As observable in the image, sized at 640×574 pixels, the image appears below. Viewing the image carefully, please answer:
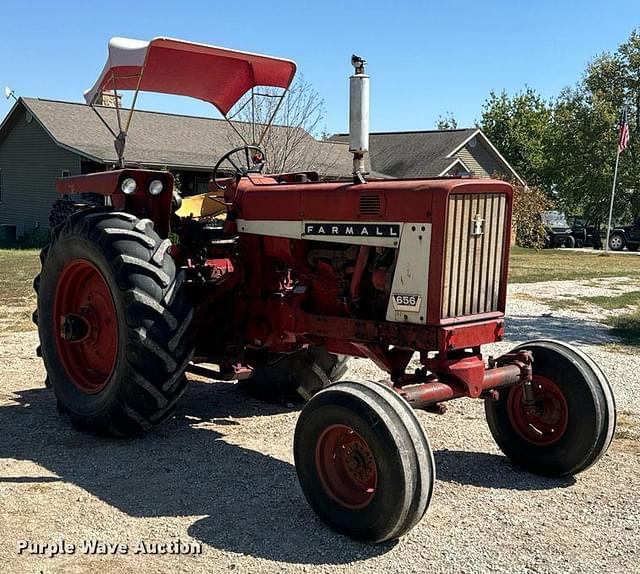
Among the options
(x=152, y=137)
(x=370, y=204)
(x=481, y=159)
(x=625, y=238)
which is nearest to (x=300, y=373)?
(x=370, y=204)

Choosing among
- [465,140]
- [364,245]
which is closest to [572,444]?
[364,245]

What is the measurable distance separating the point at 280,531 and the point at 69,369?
259 cm

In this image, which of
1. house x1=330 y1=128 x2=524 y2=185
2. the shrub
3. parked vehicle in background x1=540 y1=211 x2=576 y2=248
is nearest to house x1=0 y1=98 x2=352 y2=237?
house x1=330 y1=128 x2=524 y2=185

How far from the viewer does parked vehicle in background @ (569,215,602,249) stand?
38.7 metres

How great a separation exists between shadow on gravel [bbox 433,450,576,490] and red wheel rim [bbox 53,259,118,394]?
2363mm

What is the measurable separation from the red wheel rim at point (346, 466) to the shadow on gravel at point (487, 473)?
100 centimetres

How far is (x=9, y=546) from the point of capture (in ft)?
12.3

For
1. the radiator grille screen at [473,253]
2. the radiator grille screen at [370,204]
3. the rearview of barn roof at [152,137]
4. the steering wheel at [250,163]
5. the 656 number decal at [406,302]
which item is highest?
the rearview of barn roof at [152,137]

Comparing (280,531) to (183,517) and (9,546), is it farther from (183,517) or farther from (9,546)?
(9,546)

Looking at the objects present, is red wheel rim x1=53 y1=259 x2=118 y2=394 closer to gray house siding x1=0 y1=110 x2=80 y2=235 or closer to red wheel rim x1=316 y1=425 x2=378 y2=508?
red wheel rim x1=316 y1=425 x2=378 y2=508

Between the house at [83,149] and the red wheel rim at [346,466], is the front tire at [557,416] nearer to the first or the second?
the red wheel rim at [346,466]

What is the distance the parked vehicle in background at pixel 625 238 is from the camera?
35.9 m

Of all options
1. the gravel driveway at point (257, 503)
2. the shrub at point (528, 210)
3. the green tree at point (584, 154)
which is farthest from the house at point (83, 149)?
the gravel driveway at point (257, 503)

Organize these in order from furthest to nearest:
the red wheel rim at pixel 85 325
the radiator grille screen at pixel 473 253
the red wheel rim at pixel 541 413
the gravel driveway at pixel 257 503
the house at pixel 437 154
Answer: the house at pixel 437 154 < the red wheel rim at pixel 85 325 < the red wheel rim at pixel 541 413 < the radiator grille screen at pixel 473 253 < the gravel driveway at pixel 257 503
